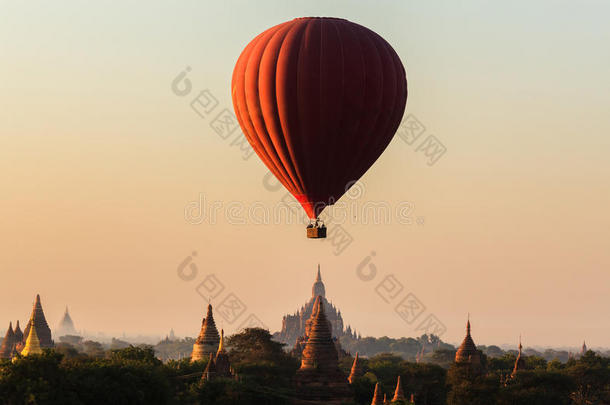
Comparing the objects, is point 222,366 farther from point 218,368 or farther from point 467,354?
point 467,354

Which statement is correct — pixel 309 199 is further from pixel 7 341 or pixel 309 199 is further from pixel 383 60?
pixel 7 341

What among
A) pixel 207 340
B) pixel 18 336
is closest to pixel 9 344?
pixel 18 336

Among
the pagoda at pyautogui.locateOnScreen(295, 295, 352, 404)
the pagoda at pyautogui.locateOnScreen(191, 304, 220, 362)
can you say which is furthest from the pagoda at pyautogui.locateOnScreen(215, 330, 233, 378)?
the pagoda at pyautogui.locateOnScreen(191, 304, 220, 362)

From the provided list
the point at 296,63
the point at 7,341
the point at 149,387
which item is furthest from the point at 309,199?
the point at 7,341

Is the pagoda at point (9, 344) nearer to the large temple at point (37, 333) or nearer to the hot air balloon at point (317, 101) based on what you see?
the large temple at point (37, 333)

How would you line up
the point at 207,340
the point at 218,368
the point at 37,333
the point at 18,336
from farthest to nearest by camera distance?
the point at 18,336 < the point at 37,333 < the point at 207,340 < the point at 218,368

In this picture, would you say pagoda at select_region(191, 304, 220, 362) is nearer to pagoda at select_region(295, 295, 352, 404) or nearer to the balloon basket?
pagoda at select_region(295, 295, 352, 404)
